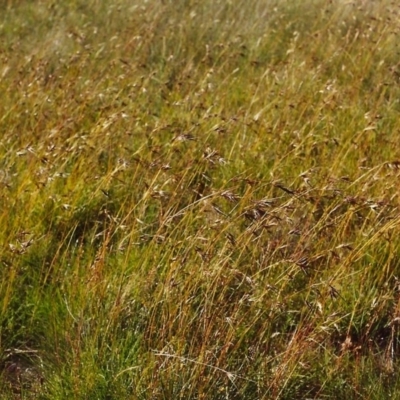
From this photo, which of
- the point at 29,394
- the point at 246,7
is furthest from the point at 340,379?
the point at 246,7

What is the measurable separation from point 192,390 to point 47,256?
1.02 metres

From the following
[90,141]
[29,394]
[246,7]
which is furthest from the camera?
[246,7]

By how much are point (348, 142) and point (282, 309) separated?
1.24 metres

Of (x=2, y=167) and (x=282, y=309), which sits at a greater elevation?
(x=282, y=309)

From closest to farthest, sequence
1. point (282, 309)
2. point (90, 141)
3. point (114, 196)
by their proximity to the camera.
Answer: point (282, 309), point (114, 196), point (90, 141)

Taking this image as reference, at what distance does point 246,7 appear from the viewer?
5.58 metres

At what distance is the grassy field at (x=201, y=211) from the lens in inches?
88.0

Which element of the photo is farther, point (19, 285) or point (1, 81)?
point (1, 81)

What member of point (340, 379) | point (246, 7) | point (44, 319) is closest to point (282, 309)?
point (340, 379)

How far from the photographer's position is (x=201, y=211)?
2.33m

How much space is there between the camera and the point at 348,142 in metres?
3.44

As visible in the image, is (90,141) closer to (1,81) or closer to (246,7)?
(1,81)

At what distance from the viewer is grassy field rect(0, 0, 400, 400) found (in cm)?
224

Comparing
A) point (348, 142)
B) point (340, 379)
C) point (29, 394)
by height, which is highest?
point (348, 142)
